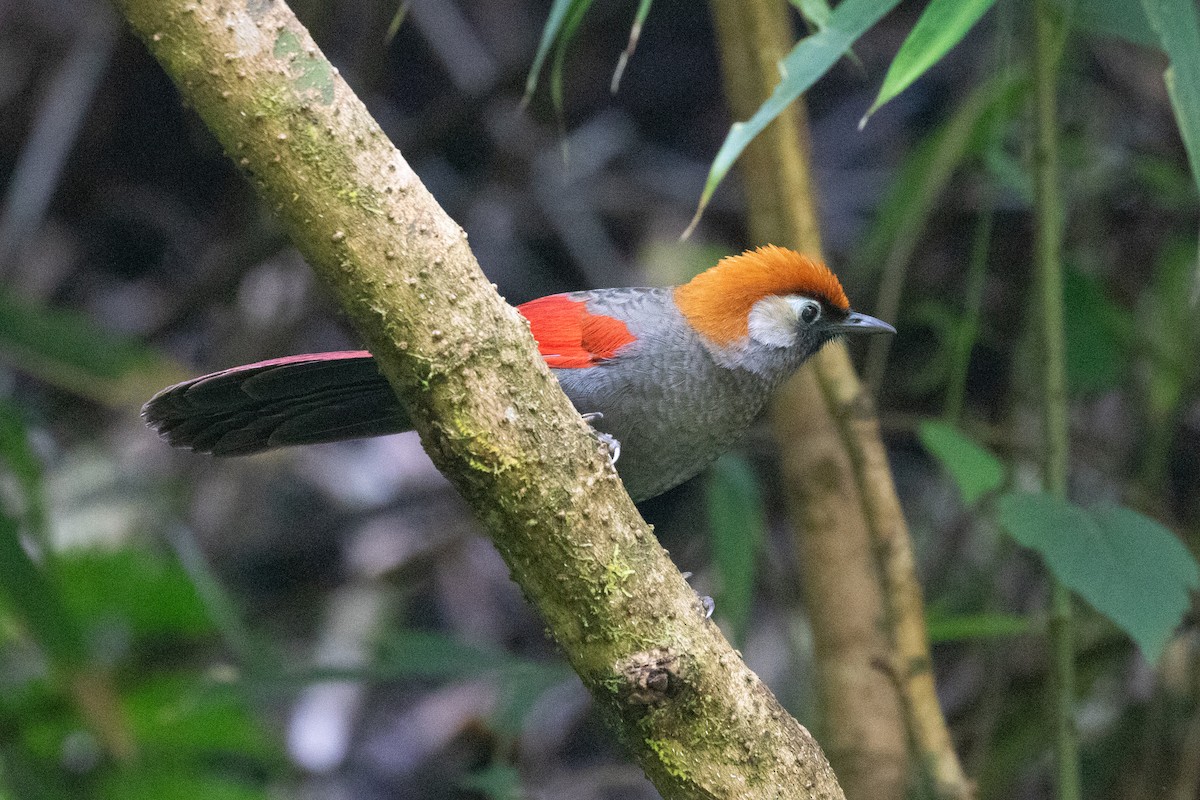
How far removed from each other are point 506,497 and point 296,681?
5.12ft

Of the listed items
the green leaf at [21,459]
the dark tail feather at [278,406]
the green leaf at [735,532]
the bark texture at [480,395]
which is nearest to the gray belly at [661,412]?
the dark tail feather at [278,406]

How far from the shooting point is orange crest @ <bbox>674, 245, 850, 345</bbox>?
2750 mm

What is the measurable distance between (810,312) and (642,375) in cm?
46

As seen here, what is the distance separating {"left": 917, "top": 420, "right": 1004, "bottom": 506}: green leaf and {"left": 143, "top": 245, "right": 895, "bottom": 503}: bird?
293 millimetres

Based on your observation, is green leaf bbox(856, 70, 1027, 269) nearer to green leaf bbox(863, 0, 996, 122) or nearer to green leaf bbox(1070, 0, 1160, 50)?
green leaf bbox(1070, 0, 1160, 50)

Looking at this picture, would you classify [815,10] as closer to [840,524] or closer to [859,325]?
[859,325]

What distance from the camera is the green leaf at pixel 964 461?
2.52 meters

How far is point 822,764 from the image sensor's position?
75.7 inches

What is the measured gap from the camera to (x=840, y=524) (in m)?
3.21

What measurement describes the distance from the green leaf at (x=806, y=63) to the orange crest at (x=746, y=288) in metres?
0.77

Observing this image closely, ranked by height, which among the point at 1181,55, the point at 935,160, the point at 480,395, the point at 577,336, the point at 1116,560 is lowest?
the point at 1116,560

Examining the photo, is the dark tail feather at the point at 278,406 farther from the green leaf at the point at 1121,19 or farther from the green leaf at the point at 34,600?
the green leaf at the point at 1121,19

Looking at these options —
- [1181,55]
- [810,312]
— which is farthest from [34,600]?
[1181,55]

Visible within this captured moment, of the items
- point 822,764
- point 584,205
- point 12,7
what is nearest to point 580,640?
point 822,764
